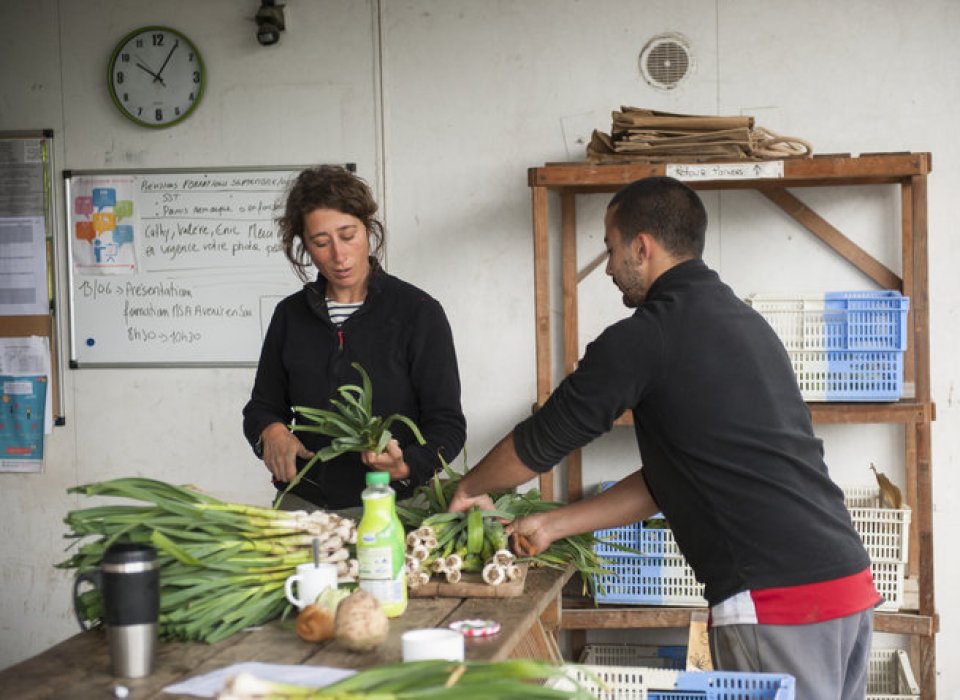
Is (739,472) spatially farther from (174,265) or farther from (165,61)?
(165,61)

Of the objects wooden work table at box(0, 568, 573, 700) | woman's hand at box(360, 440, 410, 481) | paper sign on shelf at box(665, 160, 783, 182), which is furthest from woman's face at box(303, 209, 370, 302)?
paper sign on shelf at box(665, 160, 783, 182)

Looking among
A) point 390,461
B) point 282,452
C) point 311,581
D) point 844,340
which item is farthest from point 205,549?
point 844,340

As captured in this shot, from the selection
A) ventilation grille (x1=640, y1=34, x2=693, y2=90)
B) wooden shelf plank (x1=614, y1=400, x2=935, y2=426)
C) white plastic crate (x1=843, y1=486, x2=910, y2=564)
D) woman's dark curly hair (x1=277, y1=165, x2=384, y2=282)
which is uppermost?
ventilation grille (x1=640, y1=34, x2=693, y2=90)

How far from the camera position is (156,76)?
4645mm

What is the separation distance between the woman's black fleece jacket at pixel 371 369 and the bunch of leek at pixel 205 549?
75cm

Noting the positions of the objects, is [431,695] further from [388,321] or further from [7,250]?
[7,250]

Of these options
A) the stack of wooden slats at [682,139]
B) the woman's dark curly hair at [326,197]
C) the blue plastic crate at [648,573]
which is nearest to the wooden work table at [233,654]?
the woman's dark curly hair at [326,197]

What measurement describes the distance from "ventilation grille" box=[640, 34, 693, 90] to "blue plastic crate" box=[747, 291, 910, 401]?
3.31ft

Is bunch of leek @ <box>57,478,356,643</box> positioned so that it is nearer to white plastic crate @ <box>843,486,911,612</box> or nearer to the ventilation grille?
white plastic crate @ <box>843,486,911,612</box>

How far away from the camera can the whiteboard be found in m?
4.59

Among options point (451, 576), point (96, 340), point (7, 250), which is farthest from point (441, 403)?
point (7, 250)

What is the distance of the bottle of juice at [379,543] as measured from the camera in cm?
203

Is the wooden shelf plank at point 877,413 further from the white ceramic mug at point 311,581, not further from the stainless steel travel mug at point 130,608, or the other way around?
the stainless steel travel mug at point 130,608

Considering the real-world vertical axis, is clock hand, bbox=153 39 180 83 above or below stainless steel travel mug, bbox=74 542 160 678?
above
